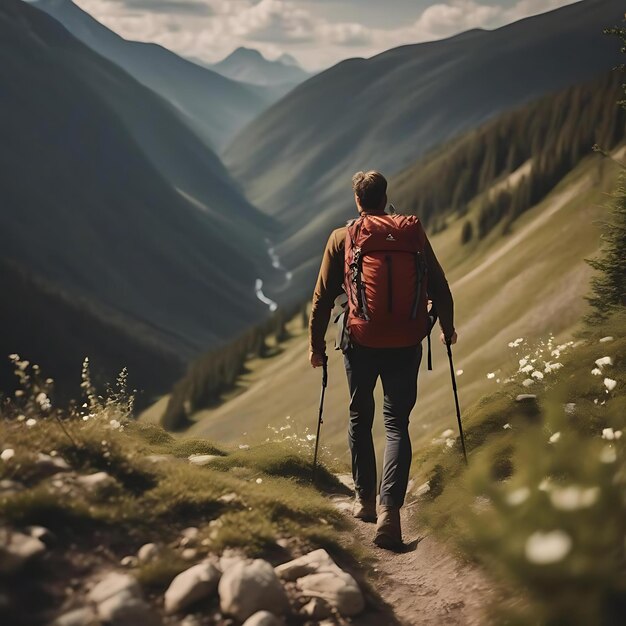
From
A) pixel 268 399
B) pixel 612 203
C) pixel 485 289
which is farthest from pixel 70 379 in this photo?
pixel 612 203

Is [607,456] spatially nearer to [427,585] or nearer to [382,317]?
[427,585]

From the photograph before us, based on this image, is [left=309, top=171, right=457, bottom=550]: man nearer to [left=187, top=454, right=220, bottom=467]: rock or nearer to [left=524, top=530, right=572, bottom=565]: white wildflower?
[left=187, top=454, right=220, bottom=467]: rock

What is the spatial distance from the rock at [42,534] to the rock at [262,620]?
1.77 metres

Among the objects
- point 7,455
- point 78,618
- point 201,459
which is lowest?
point 201,459

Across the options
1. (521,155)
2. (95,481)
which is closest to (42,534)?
(95,481)

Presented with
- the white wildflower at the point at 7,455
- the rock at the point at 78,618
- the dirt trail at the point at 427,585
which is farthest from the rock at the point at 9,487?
the dirt trail at the point at 427,585

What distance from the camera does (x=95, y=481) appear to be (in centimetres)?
723

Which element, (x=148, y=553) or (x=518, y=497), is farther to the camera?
(x=148, y=553)

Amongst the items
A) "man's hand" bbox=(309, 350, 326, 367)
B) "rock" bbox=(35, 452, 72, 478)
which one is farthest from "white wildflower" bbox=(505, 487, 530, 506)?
"man's hand" bbox=(309, 350, 326, 367)

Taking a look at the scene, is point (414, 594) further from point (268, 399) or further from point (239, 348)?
point (239, 348)

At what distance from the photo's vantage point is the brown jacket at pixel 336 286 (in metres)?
9.34

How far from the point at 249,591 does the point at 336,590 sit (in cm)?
90

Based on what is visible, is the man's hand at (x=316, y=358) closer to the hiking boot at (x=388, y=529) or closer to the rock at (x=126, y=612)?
the hiking boot at (x=388, y=529)

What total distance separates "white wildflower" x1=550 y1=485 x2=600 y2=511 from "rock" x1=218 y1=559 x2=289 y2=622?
3023mm
